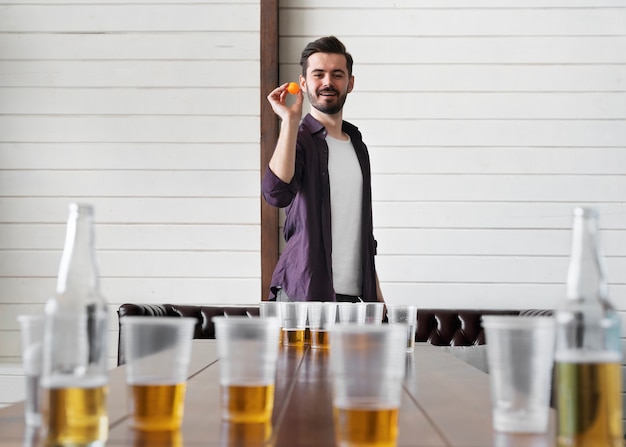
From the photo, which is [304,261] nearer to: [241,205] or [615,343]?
[241,205]

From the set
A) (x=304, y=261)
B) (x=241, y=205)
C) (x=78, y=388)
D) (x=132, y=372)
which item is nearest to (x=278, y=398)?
(x=132, y=372)

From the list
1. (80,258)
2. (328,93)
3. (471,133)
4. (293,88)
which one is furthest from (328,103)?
(80,258)

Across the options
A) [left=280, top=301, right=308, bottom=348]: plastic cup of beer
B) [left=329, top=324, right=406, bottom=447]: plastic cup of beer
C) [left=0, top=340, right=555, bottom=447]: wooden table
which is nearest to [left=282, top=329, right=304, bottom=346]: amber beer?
[left=280, top=301, right=308, bottom=348]: plastic cup of beer

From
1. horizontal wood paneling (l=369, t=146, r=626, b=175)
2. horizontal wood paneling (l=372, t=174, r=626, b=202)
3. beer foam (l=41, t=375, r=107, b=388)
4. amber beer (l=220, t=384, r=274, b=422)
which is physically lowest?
amber beer (l=220, t=384, r=274, b=422)

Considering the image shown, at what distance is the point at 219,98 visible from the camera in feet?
12.7

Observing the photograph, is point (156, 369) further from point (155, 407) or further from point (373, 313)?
Answer: point (373, 313)

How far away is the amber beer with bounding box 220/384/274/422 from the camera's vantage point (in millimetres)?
918

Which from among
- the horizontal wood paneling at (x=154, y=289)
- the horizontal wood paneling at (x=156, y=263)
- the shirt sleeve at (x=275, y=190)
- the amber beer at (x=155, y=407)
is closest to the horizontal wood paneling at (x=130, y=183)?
the horizontal wood paneling at (x=156, y=263)

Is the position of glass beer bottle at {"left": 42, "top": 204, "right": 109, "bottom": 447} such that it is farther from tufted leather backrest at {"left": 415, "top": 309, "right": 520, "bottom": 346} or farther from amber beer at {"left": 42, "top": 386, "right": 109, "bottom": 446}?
tufted leather backrest at {"left": 415, "top": 309, "right": 520, "bottom": 346}

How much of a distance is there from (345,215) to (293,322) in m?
0.91

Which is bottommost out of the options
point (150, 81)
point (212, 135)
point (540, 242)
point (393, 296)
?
point (393, 296)

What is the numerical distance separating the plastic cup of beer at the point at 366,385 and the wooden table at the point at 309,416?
73 mm

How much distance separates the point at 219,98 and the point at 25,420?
3.04 metres

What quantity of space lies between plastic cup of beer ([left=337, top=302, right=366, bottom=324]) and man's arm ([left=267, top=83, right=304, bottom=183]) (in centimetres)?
71
